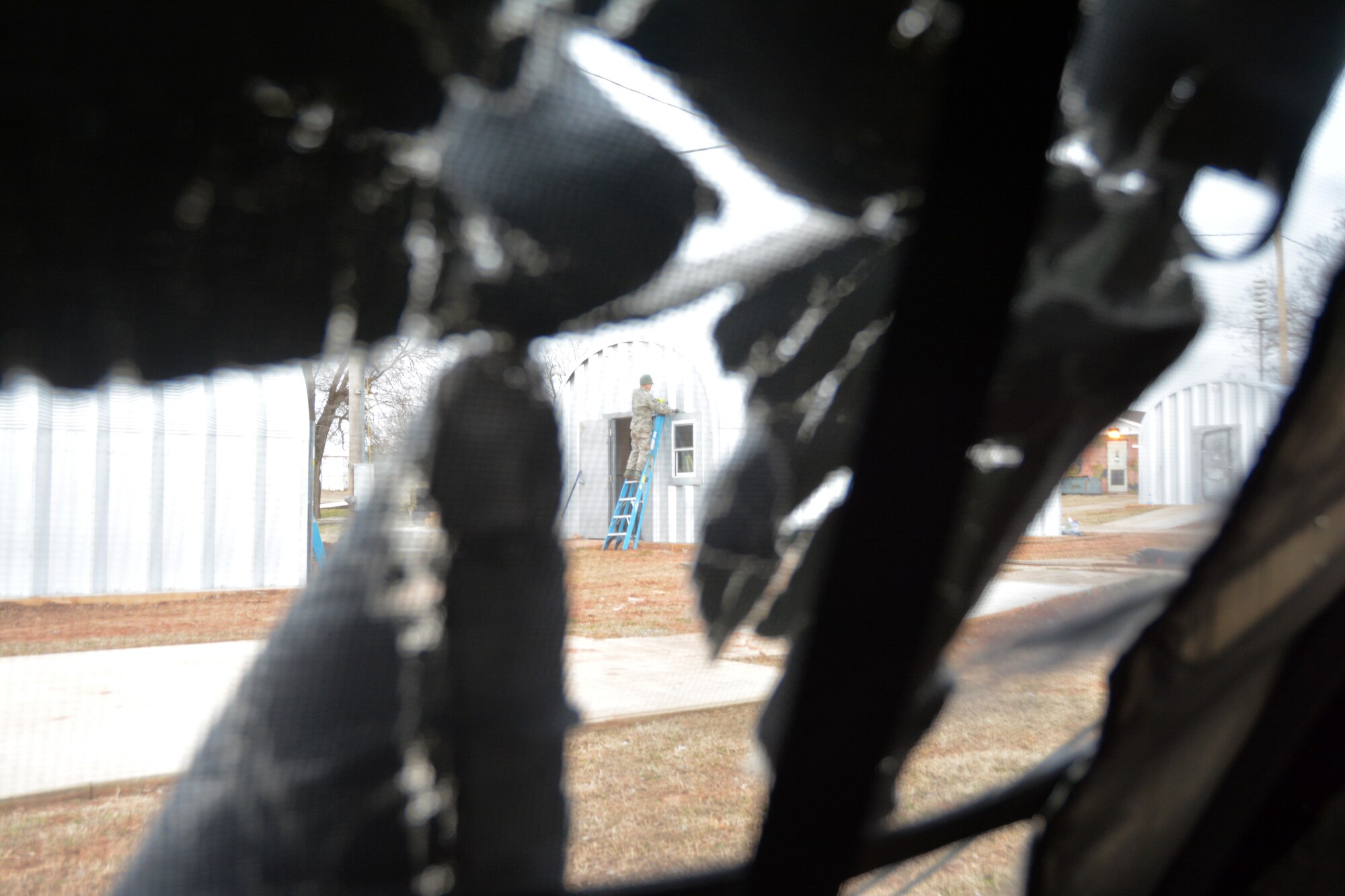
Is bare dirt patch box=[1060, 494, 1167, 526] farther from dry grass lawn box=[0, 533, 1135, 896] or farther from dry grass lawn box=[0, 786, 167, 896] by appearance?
dry grass lawn box=[0, 786, 167, 896]

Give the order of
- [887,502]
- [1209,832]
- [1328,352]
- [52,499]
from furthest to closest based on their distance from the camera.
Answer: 1. [1209,832]
2. [1328,352]
3. [887,502]
4. [52,499]

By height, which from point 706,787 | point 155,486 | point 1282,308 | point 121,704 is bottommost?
point 706,787

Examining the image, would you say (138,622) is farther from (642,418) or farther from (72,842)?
(642,418)

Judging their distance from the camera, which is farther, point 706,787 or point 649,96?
point 706,787

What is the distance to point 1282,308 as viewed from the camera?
70cm

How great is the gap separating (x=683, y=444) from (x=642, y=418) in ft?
0.10

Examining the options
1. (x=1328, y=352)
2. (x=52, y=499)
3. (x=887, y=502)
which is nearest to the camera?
(x=52, y=499)

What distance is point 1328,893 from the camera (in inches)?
33.0

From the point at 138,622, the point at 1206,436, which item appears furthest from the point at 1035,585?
the point at 138,622


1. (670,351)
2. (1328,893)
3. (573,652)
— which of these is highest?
(670,351)

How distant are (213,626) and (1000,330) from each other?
44 centimetres

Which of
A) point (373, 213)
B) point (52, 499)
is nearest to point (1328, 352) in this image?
point (373, 213)

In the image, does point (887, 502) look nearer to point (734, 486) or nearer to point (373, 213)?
point (734, 486)

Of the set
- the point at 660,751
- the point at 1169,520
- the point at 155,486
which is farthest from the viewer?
the point at 1169,520
